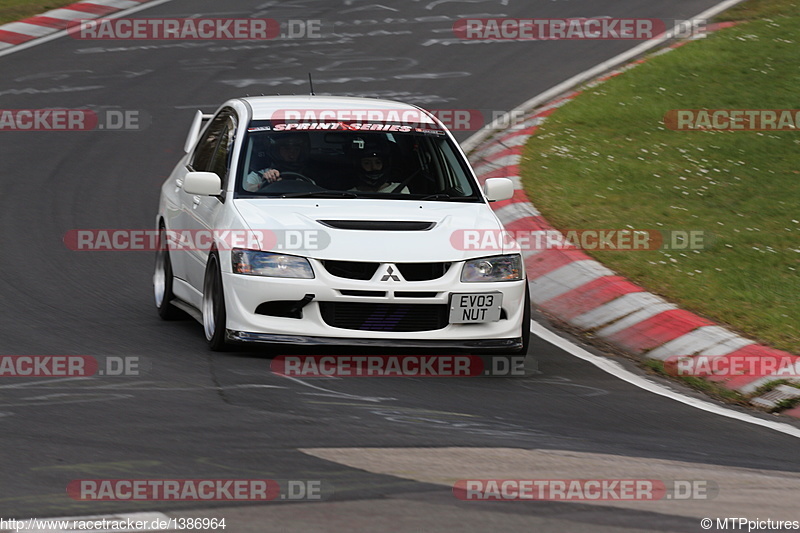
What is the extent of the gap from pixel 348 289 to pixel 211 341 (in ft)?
3.44

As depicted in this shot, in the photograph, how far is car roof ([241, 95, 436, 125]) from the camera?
9.68 meters

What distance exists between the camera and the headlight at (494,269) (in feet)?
27.7

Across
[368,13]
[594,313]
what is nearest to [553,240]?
[594,313]

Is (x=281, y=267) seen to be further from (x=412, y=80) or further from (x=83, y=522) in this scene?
(x=412, y=80)

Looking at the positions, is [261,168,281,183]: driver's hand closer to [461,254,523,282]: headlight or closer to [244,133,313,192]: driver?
[244,133,313,192]: driver

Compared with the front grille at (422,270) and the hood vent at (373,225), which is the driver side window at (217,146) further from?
the front grille at (422,270)

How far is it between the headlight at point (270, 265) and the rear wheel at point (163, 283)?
5.60 ft

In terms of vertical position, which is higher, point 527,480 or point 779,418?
point 527,480

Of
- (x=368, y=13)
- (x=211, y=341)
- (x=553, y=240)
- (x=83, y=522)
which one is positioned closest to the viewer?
(x=83, y=522)

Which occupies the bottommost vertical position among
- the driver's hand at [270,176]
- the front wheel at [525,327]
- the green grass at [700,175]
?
the green grass at [700,175]

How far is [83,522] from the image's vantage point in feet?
16.5

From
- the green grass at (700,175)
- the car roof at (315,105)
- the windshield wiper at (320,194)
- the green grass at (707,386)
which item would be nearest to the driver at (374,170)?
the windshield wiper at (320,194)

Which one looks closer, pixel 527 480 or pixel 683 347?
pixel 527 480

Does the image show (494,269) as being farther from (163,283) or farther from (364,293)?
(163,283)
